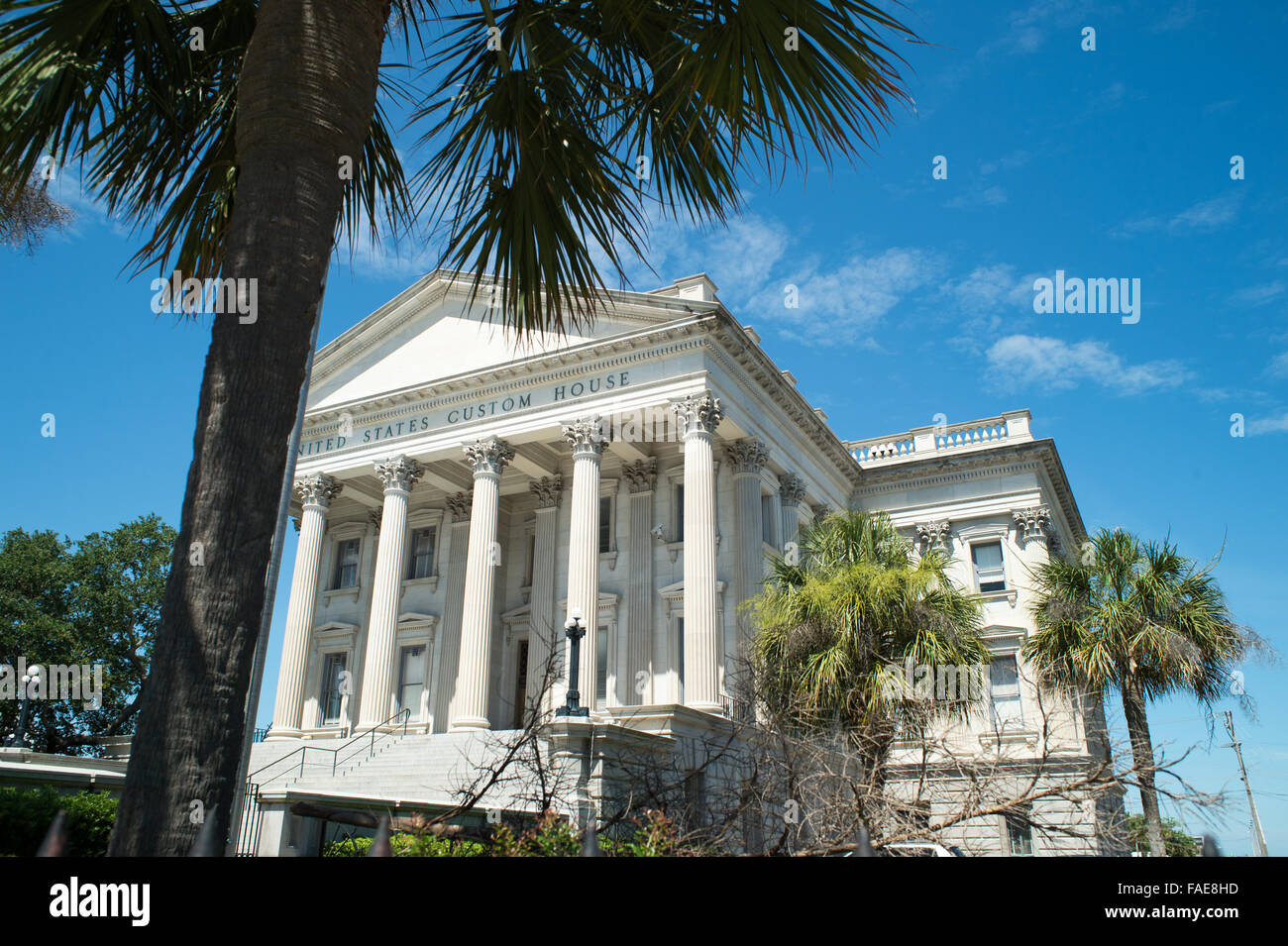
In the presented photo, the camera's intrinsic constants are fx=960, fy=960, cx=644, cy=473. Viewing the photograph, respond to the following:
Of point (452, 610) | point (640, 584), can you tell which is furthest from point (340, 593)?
point (640, 584)

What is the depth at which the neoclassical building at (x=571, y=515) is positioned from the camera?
84.2ft

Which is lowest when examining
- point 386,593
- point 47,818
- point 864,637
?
point 47,818

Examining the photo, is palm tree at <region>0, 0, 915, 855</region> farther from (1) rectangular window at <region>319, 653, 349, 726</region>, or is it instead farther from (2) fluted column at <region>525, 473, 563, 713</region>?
(1) rectangular window at <region>319, 653, 349, 726</region>

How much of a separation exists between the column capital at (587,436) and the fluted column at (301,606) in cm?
947

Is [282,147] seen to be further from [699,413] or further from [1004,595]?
[1004,595]

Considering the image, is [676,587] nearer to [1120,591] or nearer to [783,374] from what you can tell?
[783,374]

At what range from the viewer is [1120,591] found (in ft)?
75.1

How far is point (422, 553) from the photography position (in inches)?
1355

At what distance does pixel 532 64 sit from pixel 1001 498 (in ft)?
101

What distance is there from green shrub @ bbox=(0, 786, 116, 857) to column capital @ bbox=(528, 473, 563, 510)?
1803cm

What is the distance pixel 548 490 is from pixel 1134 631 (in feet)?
58.4

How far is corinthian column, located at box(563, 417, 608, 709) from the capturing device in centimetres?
2489

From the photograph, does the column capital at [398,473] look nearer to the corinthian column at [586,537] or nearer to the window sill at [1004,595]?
the corinthian column at [586,537]

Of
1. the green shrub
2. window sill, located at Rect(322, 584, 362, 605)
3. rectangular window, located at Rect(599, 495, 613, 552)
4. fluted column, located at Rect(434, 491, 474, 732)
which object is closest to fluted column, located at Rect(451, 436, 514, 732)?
fluted column, located at Rect(434, 491, 474, 732)
